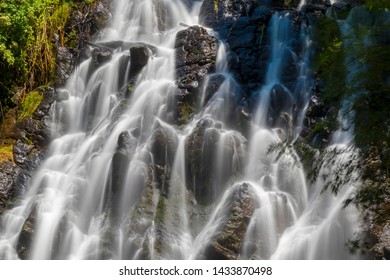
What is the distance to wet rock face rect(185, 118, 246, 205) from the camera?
11.1m

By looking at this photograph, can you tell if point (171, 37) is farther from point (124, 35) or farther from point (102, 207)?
point (102, 207)

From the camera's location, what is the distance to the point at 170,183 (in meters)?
11.2

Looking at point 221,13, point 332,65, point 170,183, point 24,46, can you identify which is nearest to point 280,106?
point 170,183

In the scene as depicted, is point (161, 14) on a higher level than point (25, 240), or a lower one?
higher

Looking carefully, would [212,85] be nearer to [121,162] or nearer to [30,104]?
[121,162]

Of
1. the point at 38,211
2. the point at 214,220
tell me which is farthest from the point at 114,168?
the point at 214,220

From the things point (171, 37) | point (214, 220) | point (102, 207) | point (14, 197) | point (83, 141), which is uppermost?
point (171, 37)

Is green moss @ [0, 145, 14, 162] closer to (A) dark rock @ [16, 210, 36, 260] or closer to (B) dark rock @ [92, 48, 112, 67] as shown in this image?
(A) dark rock @ [16, 210, 36, 260]

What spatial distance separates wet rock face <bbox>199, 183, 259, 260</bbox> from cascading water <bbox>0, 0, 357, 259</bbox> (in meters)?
0.02

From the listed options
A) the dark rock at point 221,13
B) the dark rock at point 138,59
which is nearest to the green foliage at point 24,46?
the dark rock at point 138,59

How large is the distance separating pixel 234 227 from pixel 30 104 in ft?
28.9

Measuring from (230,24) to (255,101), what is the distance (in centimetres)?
461
